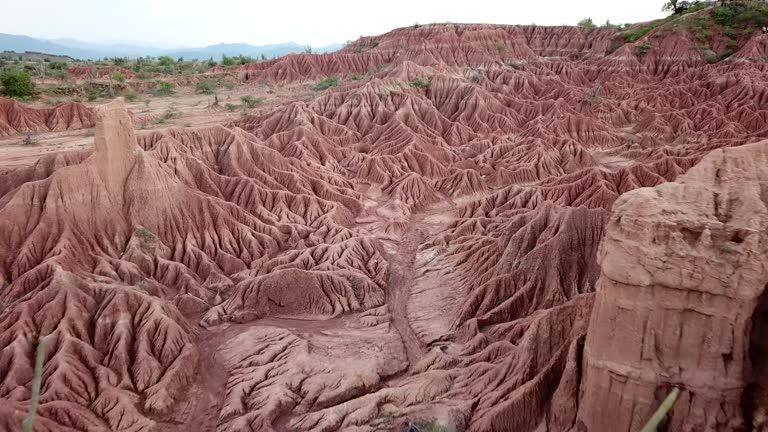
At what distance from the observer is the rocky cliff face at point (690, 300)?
948 centimetres

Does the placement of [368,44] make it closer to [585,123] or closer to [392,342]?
[585,123]

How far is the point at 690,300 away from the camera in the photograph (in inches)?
384

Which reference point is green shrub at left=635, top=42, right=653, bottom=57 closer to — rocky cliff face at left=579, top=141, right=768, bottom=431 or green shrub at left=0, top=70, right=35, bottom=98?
rocky cliff face at left=579, top=141, right=768, bottom=431

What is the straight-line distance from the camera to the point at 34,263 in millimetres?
22781

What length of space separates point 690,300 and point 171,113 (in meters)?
54.2

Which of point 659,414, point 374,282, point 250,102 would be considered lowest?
point 374,282

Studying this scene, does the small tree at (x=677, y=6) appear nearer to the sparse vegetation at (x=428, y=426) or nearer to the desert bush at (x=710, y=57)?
the desert bush at (x=710, y=57)

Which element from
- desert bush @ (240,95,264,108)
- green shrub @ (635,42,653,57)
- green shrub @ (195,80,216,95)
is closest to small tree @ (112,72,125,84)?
green shrub @ (195,80,216,95)

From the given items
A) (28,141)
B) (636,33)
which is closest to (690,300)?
(28,141)

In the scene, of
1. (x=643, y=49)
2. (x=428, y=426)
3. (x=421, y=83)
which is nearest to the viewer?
(x=428, y=426)

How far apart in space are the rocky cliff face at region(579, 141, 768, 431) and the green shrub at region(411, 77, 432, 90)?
5068cm

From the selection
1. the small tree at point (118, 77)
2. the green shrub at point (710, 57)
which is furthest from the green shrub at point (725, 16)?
the small tree at point (118, 77)

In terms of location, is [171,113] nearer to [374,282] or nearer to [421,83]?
[421,83]

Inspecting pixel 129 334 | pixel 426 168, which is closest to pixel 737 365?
pixel 129 334
